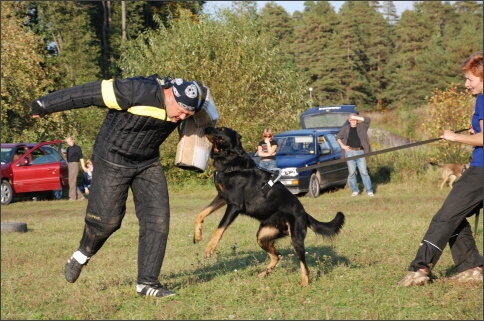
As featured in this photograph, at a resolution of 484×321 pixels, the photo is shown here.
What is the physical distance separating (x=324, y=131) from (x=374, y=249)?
1101cm

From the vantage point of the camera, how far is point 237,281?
636 cm

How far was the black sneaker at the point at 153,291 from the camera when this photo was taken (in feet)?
19.0

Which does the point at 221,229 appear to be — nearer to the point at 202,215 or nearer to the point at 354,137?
the point at 202,215

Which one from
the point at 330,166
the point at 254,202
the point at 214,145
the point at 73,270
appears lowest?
the point at 330,166

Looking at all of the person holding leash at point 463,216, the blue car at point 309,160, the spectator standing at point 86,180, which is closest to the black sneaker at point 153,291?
the person holding leash at point 463,216

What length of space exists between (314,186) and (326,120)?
5.87 meters

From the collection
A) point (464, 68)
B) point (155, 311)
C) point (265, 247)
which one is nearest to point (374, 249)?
point (265, 247)

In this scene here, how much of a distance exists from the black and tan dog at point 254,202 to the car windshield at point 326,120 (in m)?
16.6

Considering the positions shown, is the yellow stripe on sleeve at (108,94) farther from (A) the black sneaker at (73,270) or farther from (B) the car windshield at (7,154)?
(B) the car windshield at (7,154)

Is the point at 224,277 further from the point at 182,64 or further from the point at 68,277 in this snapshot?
the point at 182,64

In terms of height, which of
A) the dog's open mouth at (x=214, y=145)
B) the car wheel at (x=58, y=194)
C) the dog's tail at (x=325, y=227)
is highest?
the dog's open mouth at (x=214, y=145)

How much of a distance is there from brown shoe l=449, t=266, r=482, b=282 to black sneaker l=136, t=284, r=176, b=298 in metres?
2.52

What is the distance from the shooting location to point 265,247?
704 cm

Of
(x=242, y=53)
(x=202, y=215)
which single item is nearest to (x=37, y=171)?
(x=242, y=53)
